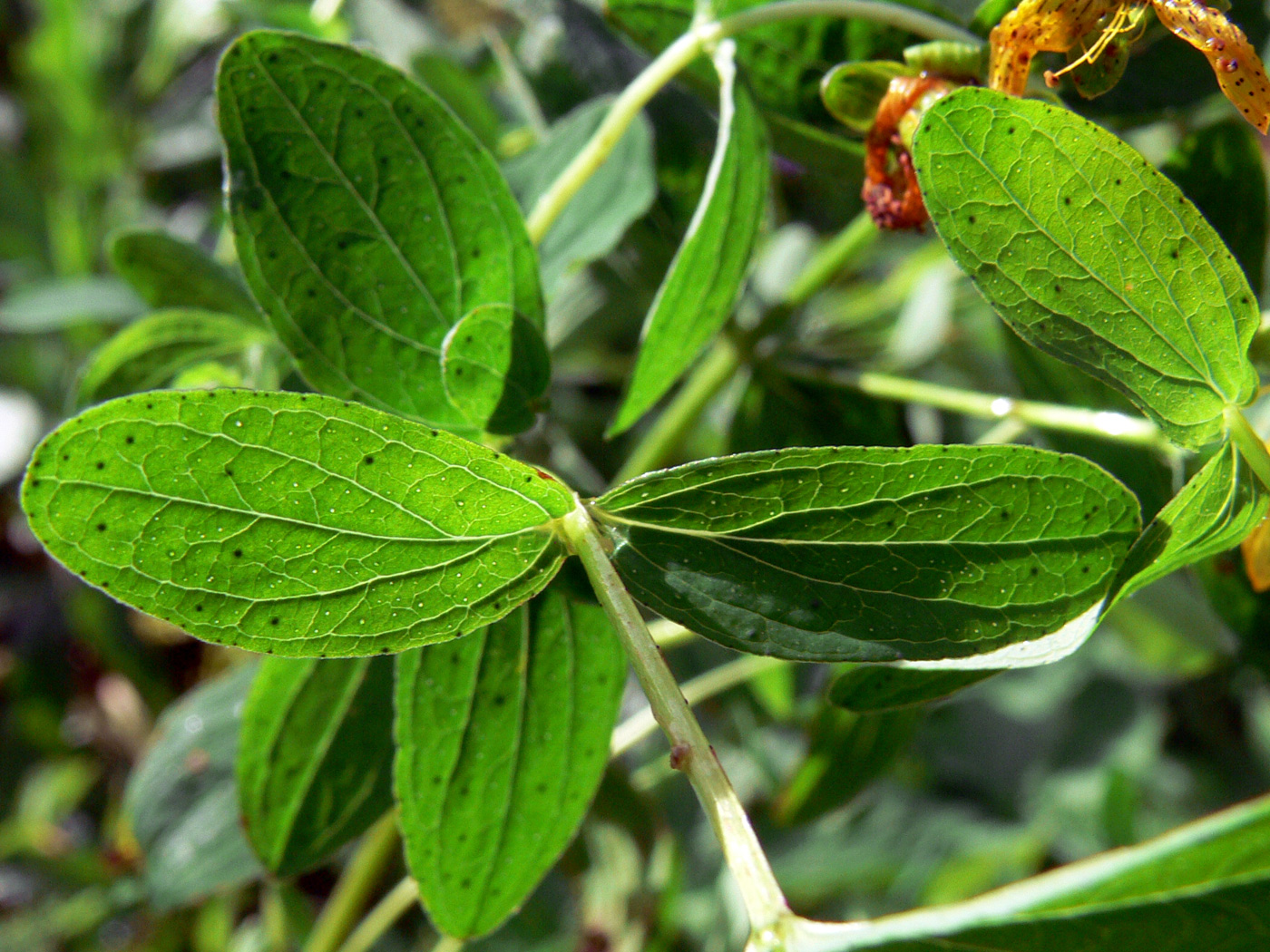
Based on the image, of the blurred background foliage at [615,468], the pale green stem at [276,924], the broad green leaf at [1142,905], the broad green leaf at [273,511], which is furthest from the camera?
the pale green stem at [276,924]

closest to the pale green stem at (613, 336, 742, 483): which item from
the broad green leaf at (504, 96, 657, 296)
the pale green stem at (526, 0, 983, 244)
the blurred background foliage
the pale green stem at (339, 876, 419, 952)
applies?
the blurred background foliage

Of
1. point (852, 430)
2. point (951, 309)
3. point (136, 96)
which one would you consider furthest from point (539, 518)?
point (136, 96)

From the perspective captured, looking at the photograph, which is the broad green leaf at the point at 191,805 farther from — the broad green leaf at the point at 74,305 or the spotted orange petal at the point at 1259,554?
the spotted orange petal at the point at 1259,554

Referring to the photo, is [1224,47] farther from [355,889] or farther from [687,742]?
[355,889]

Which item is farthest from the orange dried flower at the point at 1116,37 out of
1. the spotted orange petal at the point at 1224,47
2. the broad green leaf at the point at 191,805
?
the broad green leaf at the point at 191,805

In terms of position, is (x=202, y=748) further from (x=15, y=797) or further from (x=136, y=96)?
(x=136, y=96)

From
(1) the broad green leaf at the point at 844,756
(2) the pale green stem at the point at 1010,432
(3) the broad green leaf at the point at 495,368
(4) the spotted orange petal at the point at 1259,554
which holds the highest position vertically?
(3) the broad green leaf at the point at 495,368

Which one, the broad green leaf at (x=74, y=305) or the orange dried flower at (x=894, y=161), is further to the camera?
the broad green leaf at (x=74, y=305)

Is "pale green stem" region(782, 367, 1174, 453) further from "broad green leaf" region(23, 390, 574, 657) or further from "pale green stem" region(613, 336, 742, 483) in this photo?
"broad green leaf" region(23, 390, 574, 657)
